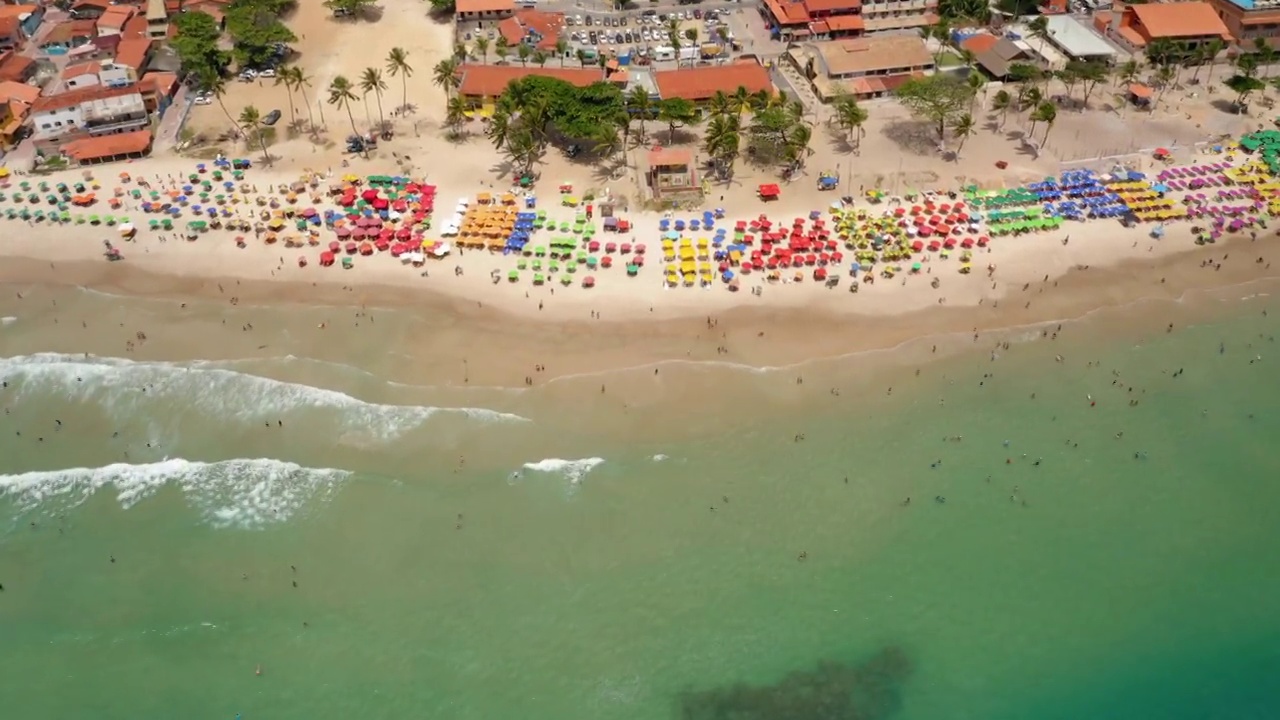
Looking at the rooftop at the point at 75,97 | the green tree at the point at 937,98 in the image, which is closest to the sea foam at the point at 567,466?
the green tree at the point at 937,98

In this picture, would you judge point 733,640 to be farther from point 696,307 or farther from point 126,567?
point 126,567

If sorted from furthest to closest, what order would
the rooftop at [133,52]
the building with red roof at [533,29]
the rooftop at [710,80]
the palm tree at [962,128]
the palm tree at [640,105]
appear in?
1. the building with red roof at [533,29]
2. the rooftop at [133,52]
3. the rooftop at [710,80]
4. the palm tree at [640,105]
5. the palm tree at [962,128]

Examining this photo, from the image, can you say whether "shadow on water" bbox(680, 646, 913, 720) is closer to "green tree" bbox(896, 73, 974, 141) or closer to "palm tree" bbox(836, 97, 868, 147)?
"palm tree" bbox(836, 97, 868, 147)

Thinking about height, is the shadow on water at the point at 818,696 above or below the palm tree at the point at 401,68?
below

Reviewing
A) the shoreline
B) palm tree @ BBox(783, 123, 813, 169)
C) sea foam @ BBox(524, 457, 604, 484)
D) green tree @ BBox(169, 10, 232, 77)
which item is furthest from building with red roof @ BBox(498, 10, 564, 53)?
sea foam @ BBox(524, 457, 604, 484)

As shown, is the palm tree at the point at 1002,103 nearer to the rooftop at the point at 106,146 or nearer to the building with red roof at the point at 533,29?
the building with red roof at the point at 533,29

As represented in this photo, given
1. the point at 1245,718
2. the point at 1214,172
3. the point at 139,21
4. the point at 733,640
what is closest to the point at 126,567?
the point at 733,640

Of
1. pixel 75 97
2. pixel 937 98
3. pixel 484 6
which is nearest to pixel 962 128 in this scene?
pixel 937 98
